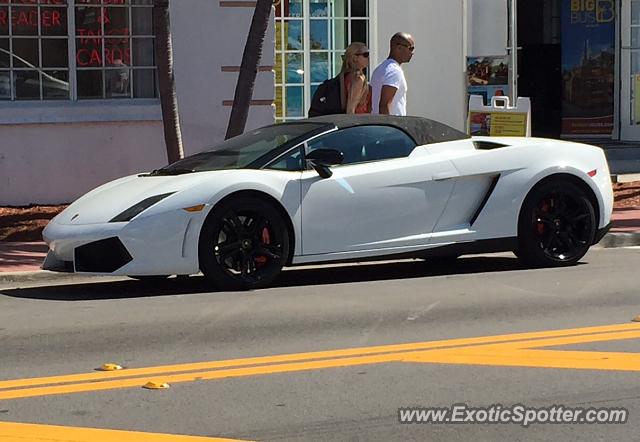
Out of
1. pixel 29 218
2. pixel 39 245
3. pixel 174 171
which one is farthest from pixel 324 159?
pixel 29 218

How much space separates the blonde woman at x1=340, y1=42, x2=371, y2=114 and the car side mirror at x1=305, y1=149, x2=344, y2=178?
9.09ft

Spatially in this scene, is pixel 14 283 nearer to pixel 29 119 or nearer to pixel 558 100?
pixel 29 119

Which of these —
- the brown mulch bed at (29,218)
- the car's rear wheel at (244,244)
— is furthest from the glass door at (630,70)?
the car's rear wheel at (244,244)

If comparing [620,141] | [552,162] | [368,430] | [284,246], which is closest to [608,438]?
[368,430]

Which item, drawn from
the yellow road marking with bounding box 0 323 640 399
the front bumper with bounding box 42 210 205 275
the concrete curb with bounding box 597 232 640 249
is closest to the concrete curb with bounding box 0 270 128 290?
the front bumper with bounding box 42 210 205 275

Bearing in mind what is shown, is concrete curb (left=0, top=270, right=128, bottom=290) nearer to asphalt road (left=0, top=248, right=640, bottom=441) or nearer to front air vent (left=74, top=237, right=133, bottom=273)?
asphalt road (left=0, top=248, right=640, bottom=441)

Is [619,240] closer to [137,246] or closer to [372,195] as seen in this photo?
[372,195]

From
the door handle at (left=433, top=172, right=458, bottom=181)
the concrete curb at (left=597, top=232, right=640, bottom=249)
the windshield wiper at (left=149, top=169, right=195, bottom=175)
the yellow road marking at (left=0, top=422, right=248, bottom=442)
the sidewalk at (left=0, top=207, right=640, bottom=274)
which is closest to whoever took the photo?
the yellow road marking at (left=0, top=422, right=248, bottom=442)

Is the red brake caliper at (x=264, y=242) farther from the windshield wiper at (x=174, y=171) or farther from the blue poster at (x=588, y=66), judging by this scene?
the blue poster at (x=588, y=66)

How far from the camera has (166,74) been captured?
14.0m

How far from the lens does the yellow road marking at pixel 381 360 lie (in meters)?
6.97

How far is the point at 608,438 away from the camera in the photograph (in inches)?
230

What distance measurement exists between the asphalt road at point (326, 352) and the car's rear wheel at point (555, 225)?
16 centimetres

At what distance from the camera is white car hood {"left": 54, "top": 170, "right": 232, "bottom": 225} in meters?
9.73
